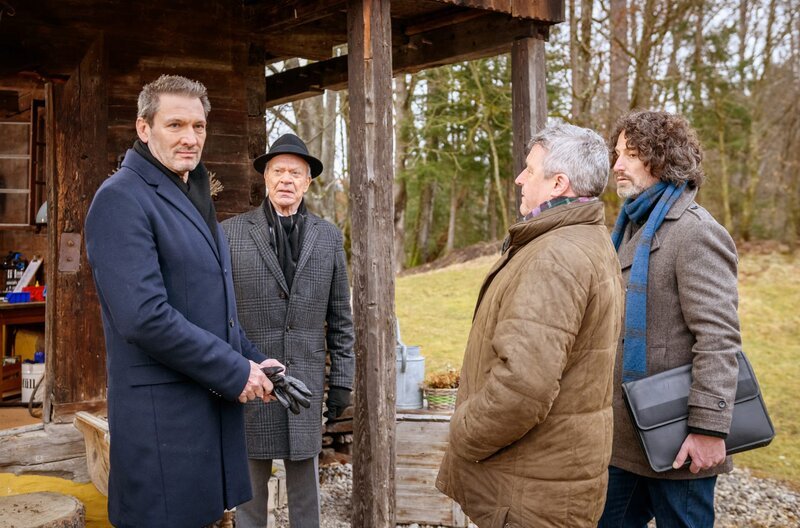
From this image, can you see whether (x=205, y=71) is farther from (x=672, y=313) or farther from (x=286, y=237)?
(x=672, y=313)

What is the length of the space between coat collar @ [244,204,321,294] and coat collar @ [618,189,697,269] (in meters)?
1.43

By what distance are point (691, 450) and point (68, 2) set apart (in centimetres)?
442

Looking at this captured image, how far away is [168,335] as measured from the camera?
216cm

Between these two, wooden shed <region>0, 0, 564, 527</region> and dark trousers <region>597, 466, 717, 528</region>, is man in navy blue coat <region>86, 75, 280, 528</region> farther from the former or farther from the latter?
wooden shed <region>0, 0, 564, 527</region>

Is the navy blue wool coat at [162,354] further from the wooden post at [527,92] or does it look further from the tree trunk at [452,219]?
the tree trunk at [452,219]

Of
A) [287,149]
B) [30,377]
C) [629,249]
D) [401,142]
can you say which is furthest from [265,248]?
[401,142]

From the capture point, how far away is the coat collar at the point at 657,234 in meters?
2.65

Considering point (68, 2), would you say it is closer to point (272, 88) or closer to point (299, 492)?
point (272, 88)

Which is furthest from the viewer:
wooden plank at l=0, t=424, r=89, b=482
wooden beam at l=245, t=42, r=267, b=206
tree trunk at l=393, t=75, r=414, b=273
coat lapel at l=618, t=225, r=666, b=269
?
tree trunk at l=393, t=75, r=414, b=273

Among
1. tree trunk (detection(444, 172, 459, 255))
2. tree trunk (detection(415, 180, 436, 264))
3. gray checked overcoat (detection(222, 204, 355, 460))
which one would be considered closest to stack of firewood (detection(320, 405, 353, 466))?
gray checked overcoat (detection(222, 204, 355, 460))

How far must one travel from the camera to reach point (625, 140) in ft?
9.14

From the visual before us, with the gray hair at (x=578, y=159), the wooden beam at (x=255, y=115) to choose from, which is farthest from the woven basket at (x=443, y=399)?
the gray hair at (x=578, y=159)

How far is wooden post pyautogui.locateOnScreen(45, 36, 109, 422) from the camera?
15.4ft

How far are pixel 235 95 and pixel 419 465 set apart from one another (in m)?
2.80
